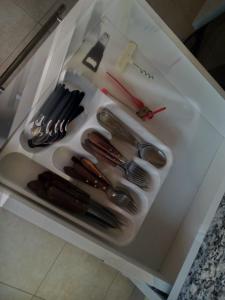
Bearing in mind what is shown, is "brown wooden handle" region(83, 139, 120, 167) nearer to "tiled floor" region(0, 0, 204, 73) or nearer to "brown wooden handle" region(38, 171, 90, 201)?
"brown wooden handle" region(38, 171, 90, 201)

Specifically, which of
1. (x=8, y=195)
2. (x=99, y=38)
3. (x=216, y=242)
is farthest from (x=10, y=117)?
(x=216, y=242)

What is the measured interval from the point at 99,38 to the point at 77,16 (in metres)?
0.11

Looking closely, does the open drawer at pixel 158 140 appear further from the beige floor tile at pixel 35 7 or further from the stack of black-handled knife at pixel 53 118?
the beige floor tile at pixel 35 7

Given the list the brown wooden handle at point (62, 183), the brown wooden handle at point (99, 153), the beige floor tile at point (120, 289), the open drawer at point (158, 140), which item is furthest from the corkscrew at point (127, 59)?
the beige floor tile at point (120, 289)

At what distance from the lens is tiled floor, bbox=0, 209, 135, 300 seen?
0.86m

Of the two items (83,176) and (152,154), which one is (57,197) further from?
(152,154)

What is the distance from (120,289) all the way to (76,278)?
6.9 inches

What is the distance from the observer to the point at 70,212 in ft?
2.46

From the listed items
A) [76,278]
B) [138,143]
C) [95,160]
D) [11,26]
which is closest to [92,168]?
[95,160]

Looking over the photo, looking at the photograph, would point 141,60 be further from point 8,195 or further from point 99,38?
point 8,195

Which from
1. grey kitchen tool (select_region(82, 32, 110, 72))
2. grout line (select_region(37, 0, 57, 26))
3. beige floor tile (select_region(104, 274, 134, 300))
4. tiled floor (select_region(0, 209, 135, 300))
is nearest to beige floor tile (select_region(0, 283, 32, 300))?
tiled floor (select_region(0, 209, 135, 300))

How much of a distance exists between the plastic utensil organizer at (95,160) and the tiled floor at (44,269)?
8.4 inches

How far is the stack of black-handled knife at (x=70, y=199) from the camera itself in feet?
2.37

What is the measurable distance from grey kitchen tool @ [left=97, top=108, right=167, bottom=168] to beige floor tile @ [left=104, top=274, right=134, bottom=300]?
47 cm
